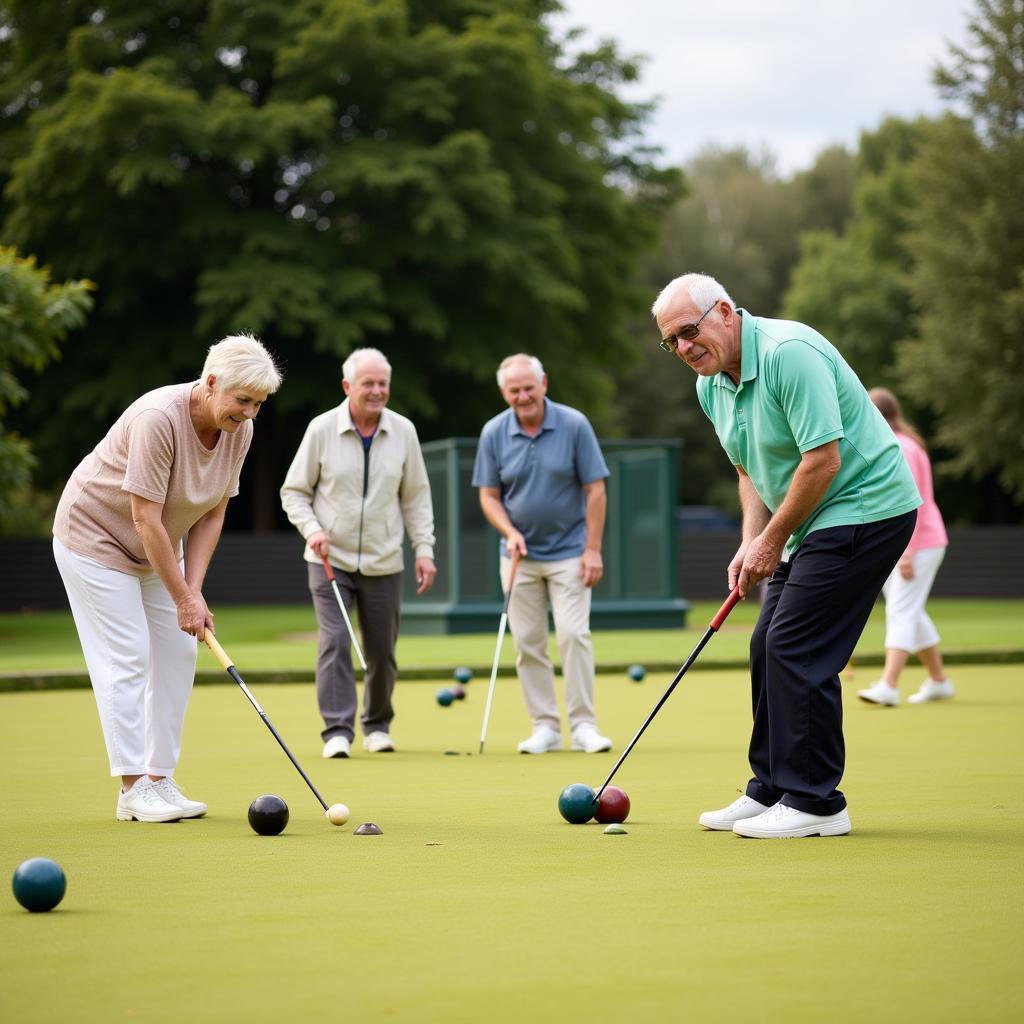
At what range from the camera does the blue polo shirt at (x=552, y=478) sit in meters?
7.81

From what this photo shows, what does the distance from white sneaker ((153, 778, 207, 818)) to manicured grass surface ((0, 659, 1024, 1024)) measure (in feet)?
0.20

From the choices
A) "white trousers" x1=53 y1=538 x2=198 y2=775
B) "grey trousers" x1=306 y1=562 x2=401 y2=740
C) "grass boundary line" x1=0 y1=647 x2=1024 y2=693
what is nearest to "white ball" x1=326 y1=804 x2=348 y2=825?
"white trousers" x1=53 y1=538 x2=198 y2=775

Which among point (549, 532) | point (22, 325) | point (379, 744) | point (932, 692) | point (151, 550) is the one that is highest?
point (22, 325)

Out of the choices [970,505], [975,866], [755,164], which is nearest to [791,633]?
[975,866]

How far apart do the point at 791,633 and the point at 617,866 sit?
1.00 m

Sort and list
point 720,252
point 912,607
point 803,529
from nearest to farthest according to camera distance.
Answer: point 803,529 → point 912,607 → point 720,252

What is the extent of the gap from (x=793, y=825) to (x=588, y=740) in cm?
273

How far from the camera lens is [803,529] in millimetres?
5074

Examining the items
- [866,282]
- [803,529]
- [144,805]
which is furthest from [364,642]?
[866,282]

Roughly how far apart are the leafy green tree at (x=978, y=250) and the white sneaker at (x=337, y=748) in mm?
23727

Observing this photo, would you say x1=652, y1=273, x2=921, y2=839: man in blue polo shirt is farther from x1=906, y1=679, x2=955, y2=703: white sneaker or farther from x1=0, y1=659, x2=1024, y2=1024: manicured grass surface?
x1=906, y1=679, x2=955, y2=703: white sneaker

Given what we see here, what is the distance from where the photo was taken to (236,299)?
23.6 m

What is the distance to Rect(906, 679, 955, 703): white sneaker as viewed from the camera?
9711 mm

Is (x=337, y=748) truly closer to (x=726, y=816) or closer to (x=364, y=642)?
(x=364, y=642)
